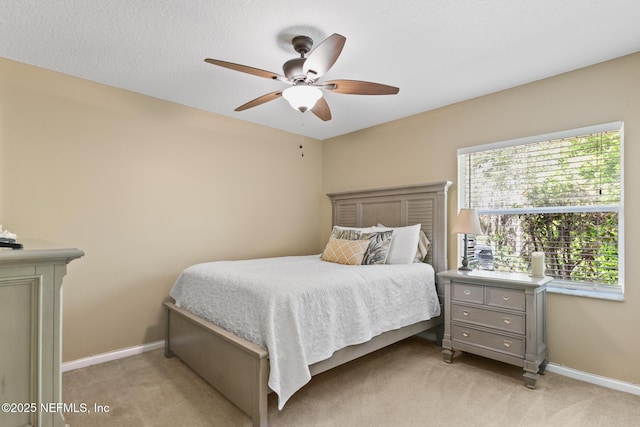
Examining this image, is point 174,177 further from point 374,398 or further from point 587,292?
point 587,292

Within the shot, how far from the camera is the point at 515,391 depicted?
7.92 ft

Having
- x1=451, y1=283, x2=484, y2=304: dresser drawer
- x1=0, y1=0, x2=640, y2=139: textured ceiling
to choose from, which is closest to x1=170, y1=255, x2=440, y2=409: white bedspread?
x1=451, y1=283, x2=484, y2=304: dresser drawer

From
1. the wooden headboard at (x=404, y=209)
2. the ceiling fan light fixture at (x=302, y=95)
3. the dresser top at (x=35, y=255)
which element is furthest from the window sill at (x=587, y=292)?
the dresser top at (x=35, y=255)

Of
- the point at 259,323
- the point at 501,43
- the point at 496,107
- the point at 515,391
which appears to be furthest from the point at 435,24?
the point at 515,391

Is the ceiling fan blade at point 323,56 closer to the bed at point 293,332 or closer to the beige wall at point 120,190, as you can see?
the bed at point 293,332

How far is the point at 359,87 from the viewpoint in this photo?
2281 millimetres

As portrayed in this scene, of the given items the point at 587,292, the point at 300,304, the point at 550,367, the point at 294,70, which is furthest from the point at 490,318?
the point at 294,70

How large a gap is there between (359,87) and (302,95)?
40 centimetres

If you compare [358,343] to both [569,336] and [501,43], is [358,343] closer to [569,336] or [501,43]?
[569,336]

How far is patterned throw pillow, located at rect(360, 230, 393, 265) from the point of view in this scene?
10.6ft

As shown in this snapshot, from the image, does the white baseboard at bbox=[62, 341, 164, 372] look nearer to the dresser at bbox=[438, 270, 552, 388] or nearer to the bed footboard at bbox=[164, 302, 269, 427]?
the bed footboard at bbox=[164, 302, 269, 427]

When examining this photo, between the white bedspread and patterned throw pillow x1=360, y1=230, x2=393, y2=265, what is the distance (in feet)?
0.64

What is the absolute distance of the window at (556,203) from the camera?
260 cm

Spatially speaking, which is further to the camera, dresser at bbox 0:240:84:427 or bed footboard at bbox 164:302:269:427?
bed footboard at bbox 164:302:269:427
